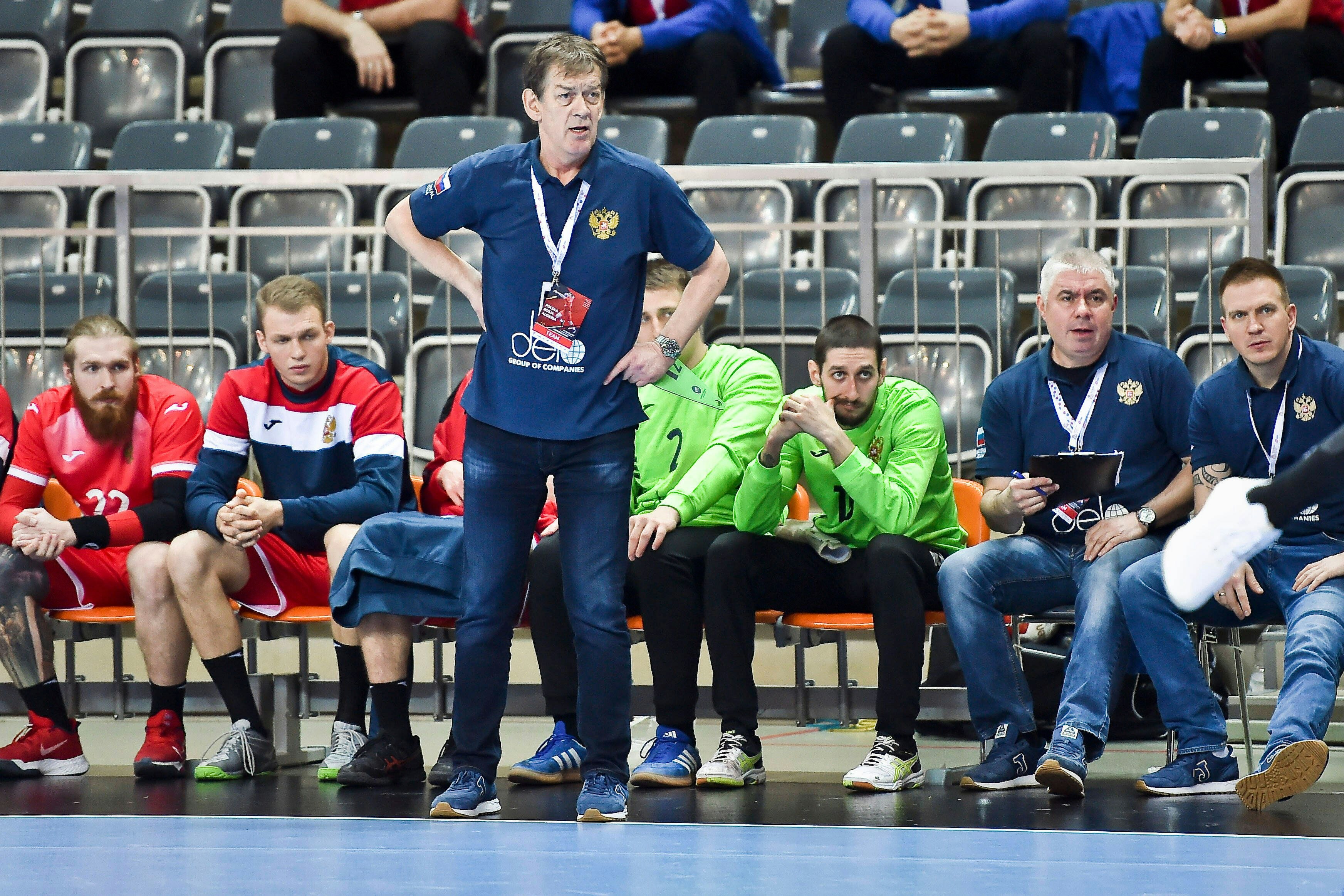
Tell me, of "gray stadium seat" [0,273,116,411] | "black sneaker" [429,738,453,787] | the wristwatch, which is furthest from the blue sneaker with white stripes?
"gray stadium seat" [0,273,116,411]

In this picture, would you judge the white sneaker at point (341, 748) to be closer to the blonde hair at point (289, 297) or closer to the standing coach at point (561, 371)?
the standing coach at point (561, 371)

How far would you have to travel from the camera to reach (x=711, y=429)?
Answer: 173 inches

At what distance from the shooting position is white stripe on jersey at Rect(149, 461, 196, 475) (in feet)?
15.1

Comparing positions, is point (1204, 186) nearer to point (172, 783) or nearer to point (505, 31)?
point (505, 31)

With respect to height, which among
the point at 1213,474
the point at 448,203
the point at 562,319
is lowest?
the point at 1213,474

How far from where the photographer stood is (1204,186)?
6.25 metres

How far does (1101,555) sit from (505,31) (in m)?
4.78

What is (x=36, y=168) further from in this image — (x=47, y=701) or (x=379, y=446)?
(x=379, y=446)

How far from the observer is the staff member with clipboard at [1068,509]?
3953 mm

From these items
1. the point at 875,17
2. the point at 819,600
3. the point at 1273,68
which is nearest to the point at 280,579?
the point at 819,600

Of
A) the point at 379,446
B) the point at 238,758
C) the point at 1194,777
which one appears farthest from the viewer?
the point at 379,446

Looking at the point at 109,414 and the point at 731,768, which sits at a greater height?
the point at 109,414

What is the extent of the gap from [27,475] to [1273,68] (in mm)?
5096

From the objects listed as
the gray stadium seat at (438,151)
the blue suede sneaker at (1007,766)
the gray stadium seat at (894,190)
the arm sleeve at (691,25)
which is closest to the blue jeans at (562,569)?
the blue suede sneaker at (1007,766)
